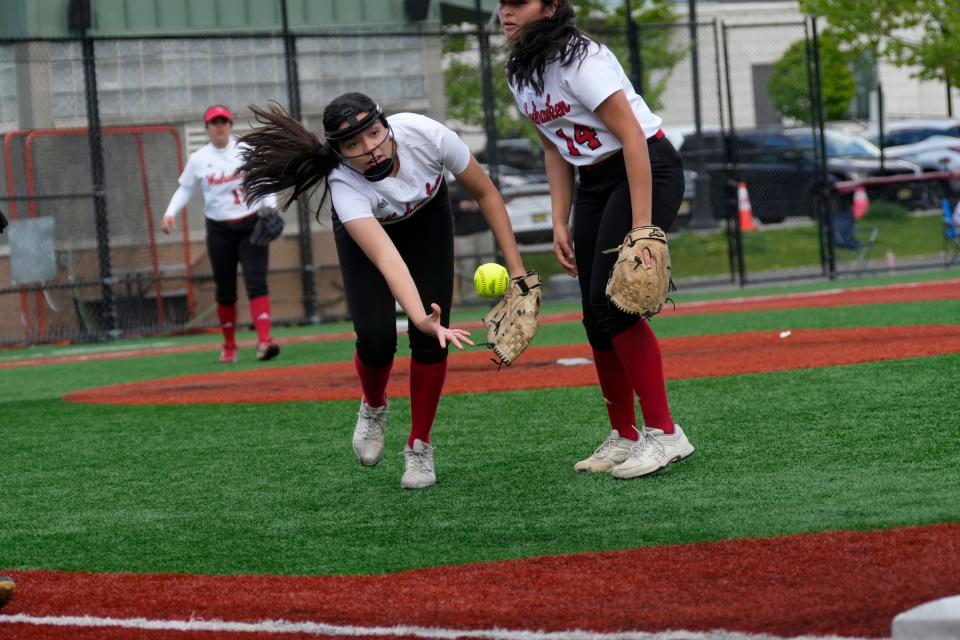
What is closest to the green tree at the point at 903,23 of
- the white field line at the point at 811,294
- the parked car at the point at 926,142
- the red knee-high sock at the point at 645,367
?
the parked car at the point at 926,142

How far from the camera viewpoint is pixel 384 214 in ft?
17.2

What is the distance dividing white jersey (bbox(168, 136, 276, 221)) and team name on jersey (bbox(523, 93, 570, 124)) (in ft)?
19.0

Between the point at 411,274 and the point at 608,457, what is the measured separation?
1057 mm

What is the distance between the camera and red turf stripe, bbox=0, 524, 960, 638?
3.19 meters

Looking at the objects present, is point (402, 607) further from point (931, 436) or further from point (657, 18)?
point (657, 18)

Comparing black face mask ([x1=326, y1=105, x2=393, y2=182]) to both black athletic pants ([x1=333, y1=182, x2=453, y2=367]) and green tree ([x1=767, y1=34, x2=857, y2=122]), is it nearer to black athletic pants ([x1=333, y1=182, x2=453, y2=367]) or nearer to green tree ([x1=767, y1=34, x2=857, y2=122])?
black athletic pants ([x1=333, y1=182, x2=453, y2=367])

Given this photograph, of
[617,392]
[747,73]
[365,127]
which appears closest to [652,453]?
[617,392]

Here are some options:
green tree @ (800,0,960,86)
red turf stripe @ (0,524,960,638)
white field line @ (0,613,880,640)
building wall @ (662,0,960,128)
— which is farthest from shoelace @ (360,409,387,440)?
building wall @ (662,0,960,128)

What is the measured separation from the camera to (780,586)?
11.1 ft

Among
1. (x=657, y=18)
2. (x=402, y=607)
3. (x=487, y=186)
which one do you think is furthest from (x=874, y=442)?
(x=657, y=18)

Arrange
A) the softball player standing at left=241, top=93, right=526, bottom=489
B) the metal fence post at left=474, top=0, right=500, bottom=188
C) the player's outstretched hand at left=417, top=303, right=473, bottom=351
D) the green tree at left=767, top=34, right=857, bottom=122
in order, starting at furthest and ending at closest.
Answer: the green tree at left=767, top=34, right=857, bottom=122, the metal fence post at left=474, top=0, right=500, bottom=188, the softball player standing at left=241, top=93, right=526, bottom=489, the player's outstretched hand at left=417, top=303, right=473, bottom=351

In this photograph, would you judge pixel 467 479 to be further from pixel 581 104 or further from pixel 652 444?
pixel 581 104

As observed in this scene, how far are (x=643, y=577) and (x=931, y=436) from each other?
229cm

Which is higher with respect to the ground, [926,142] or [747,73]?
[747,73]
